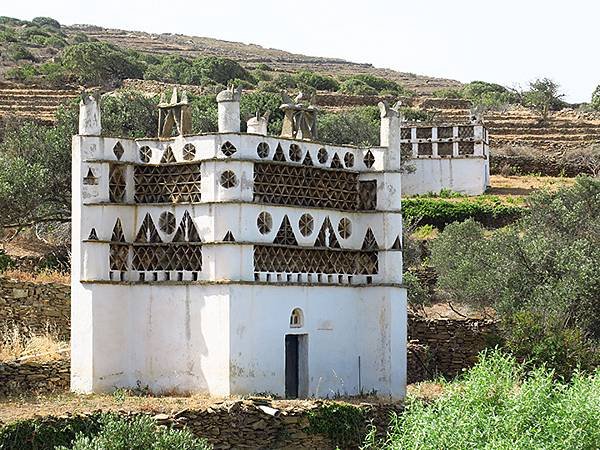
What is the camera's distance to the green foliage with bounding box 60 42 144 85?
2758 inches

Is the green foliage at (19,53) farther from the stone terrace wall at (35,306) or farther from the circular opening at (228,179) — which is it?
the circular opening at (228,179)

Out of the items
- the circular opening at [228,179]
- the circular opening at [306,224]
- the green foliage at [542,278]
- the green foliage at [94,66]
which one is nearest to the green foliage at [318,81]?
the green foliage at [94,66]

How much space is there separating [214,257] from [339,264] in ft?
11.3

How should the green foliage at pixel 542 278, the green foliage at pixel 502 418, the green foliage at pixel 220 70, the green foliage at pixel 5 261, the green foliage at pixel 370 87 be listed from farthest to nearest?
the green foliage at pixel 370 87, the green foliage at pixel 220 70, the green foliage at pixel 5 261, the green foliage at pixel 542 278, the green foliage at pixel 502 418

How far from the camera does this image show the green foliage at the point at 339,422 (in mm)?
22234

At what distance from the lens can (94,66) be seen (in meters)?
71.0

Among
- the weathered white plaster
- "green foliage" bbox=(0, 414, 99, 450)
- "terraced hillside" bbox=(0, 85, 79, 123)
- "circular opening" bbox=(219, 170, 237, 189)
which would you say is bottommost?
"green foliage" bbox=(0, 414, 99, 450)

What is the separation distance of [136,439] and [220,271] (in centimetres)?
626

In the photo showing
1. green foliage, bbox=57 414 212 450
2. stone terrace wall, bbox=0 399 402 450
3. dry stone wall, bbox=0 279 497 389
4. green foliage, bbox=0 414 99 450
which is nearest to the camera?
green foliage, bbox=57 414 212 450

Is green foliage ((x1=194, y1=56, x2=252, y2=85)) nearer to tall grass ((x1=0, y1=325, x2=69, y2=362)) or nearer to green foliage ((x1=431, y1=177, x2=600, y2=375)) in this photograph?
green foliage ((x1=431, y1=177, x2=600, y2=375))

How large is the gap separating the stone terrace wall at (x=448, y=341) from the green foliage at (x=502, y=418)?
8703 mm

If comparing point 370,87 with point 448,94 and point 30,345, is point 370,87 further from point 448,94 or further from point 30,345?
point 30,345

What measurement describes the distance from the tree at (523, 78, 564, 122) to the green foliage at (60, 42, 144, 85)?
28.4 meters

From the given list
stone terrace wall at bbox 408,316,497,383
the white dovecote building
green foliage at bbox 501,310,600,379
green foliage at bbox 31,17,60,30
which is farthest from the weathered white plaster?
green foliage at bbox 31,17,60,30
